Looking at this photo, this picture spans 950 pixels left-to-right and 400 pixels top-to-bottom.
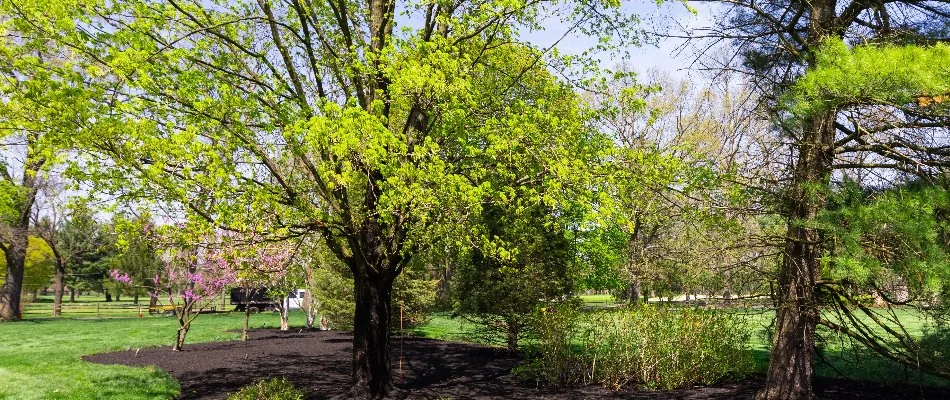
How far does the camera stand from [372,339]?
25.2ft

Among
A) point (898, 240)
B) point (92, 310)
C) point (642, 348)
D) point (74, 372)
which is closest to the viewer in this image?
point (898, 240)

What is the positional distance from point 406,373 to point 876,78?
7.96 m

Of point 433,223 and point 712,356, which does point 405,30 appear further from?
point 712,356

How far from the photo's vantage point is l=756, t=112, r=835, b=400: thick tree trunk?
643 centimetres

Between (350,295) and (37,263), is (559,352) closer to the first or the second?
(350,295)

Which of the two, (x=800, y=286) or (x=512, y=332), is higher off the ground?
(x=800, y=286)

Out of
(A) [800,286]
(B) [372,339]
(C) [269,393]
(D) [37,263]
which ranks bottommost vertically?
(C) [269,393]

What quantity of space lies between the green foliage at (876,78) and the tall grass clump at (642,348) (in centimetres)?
459

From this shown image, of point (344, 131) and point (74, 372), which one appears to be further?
point (74, 372)

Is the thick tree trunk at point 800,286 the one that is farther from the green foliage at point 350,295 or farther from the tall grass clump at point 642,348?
the green foliage at point 350,295

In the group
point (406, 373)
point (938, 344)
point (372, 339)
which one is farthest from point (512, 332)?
point (938, 344)

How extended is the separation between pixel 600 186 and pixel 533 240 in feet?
15.5

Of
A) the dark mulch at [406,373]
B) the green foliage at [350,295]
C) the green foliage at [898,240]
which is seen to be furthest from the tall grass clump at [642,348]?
the green foliage at [350,295]

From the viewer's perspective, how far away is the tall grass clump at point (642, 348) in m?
8.65
